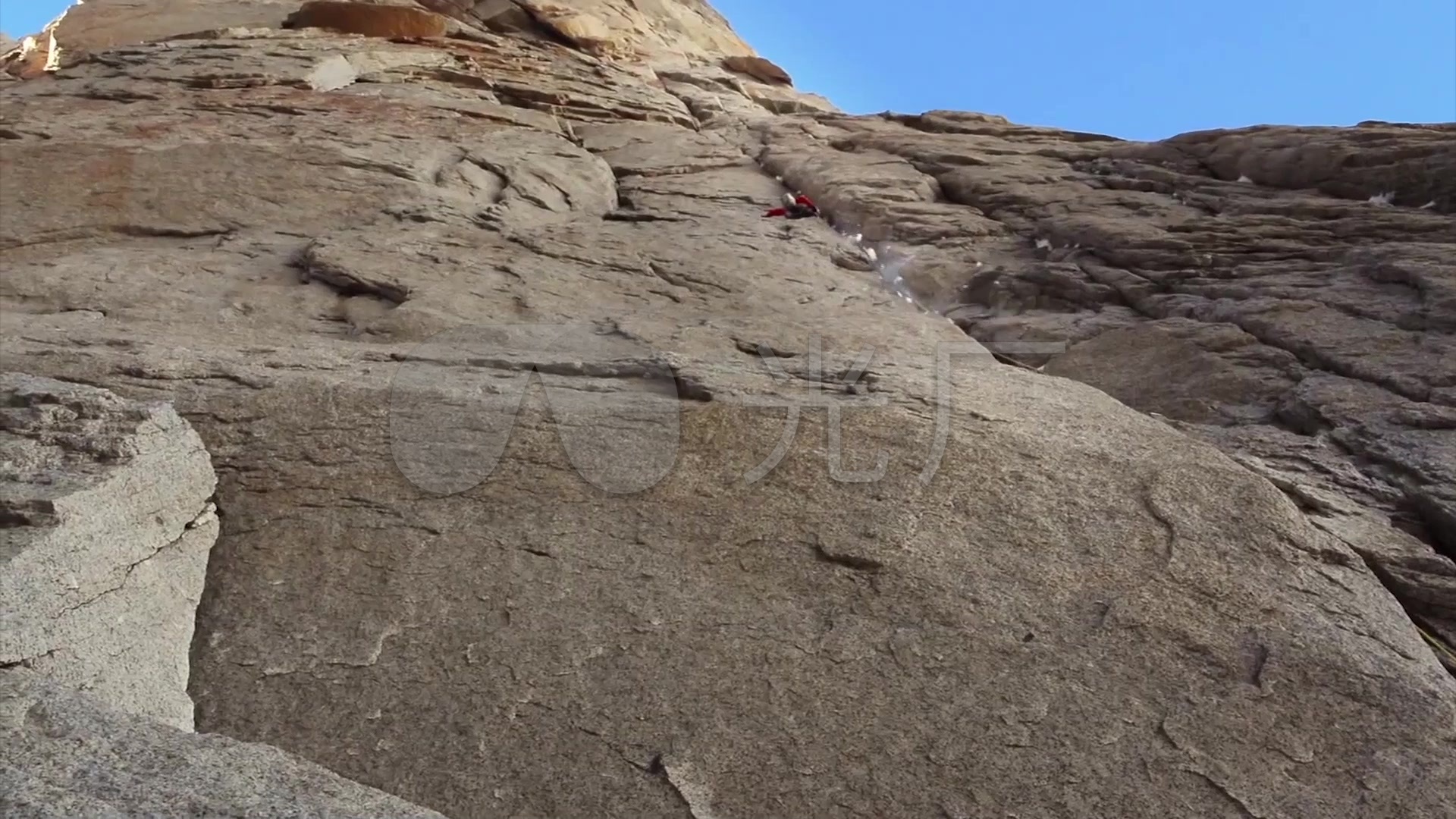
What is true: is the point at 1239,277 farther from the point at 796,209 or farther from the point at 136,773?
the point at 136,773

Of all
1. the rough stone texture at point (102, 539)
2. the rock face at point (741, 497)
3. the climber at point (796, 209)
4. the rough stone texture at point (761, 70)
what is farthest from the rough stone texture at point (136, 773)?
the rough stone texture at point (761, 70)

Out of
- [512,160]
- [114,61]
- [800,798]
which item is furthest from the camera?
[114,61]

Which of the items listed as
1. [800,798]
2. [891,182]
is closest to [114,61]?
[891,182]

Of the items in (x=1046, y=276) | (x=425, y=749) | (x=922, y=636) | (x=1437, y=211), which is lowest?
(x=425, y=749)

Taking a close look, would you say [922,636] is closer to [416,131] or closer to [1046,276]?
[1046,276]

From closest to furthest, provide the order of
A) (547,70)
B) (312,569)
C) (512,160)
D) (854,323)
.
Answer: (312,569) → (854,323) → (512,160) → (547,70)

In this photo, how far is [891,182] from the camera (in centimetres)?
1298

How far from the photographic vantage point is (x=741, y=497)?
5.55 m

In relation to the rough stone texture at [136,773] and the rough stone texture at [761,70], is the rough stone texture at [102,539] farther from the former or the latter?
the rough stone texture at [761,70]

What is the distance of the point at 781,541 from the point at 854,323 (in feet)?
11.0

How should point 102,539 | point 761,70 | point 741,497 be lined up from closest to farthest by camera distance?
point 102,539, point 741,497, point 761,70

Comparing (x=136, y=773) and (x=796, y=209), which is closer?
(x=136, y=773)
